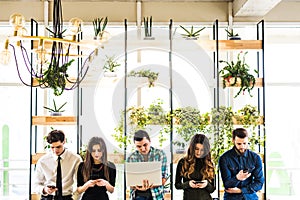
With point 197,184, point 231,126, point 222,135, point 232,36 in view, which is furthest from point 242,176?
point 232,36

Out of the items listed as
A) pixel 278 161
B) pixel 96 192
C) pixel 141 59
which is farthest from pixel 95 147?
pixel 278 161

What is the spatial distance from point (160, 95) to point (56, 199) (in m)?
1.47

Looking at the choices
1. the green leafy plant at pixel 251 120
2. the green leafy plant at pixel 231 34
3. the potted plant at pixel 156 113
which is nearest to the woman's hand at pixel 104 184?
the potted plant at pixel 156 113

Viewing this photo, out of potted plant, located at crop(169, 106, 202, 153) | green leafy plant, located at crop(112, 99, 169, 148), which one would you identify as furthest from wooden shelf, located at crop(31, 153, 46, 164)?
potted plant, located at crop(169, 106, 202, 153)

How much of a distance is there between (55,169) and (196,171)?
1207 millimetres

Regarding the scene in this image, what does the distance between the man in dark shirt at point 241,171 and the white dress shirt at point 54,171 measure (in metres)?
1.28

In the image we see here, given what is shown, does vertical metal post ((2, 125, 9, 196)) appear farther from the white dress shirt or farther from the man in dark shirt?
the man in dark shirt

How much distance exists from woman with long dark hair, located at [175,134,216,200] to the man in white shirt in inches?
36.0

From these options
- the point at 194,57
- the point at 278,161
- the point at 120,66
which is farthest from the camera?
the point at 278,161

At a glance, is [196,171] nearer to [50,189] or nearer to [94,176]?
[94,176]

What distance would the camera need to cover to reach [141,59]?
5.14 meters

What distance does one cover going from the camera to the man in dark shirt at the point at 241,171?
4.11m

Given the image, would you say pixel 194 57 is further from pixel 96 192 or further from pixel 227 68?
pixel 227 68

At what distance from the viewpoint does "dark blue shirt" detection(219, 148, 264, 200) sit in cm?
412
